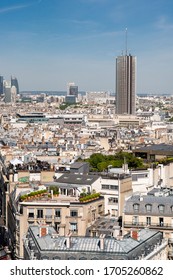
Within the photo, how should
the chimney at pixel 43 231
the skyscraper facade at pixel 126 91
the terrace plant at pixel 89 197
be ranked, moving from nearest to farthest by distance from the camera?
the chimney at pixel 43 231 < the terrace plant at pixel 89 197 < the skyscraper facade at pixel 126 91

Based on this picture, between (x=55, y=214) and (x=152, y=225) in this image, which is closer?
(x=152, y=225)

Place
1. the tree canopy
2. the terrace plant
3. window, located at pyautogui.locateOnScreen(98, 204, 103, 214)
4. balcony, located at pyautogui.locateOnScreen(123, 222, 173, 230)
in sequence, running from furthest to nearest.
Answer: the tree canopy
window, located at pyautogui.locateOnScreen(98, 204, 103, 214)
the terrace plant
balcony, located at pyautogui.locateOnScreen(123, 222, 173, 230)

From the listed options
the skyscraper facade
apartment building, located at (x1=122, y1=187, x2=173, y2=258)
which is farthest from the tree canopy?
the skyscraper facade

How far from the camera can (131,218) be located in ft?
25.7

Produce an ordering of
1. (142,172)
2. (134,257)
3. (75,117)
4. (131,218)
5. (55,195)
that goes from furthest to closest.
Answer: (75,117)
(142,172)
(55,195)
(131,218)
(134,257)

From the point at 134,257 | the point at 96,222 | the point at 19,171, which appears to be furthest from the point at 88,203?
the point at 19,171

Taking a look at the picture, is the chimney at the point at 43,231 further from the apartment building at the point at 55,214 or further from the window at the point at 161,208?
the window at the point at 161,208

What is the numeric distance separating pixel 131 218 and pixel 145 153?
7355 mm

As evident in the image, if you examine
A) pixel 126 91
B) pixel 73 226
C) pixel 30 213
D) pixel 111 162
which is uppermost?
pixel 126 91

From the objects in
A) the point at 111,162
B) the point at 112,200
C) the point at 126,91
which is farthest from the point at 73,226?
the point at 126,91

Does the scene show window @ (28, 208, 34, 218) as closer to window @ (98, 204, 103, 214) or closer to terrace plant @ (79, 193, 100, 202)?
terrace plant @ (79, 193, 100, 202)

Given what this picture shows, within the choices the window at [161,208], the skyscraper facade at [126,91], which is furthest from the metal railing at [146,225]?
the skyscraper facade at [126,91]

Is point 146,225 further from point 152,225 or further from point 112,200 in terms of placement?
point 112,200
